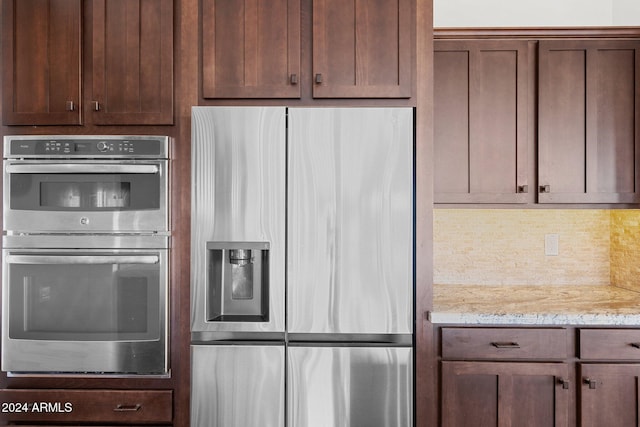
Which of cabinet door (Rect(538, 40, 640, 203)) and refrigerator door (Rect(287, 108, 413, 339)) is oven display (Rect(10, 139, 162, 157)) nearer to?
refrigerator door (Rect(287, 108, 413, 339))

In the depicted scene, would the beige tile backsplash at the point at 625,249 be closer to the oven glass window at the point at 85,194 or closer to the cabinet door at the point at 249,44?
the cabinet door at the point at 249,44

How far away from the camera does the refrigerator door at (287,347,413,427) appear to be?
1.75m

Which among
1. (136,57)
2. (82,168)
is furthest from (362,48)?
(82,168)

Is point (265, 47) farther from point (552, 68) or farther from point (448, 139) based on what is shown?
point (552, 68)

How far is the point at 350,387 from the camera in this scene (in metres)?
1.76

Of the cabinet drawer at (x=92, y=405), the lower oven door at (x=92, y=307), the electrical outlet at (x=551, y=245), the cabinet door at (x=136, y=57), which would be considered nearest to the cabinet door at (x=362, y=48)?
the cabinet door at (x=136, y=57)

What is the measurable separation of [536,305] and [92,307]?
191 centimetres

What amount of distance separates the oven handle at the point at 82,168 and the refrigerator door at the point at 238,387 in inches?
29.9

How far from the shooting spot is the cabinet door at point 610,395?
5.98ft

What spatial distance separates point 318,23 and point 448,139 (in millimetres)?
880

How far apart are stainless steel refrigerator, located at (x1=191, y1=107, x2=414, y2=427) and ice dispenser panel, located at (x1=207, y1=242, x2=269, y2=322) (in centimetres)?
3

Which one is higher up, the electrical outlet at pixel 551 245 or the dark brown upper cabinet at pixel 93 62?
the dark brown upper cabinet at pixel 93 62

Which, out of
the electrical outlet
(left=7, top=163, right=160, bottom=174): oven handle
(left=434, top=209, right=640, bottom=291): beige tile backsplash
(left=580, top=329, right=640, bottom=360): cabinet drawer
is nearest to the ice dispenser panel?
(left=7, top=163, right=160, bottom=174): oven handle

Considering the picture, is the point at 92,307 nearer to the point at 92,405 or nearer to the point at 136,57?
the point at 92,405
